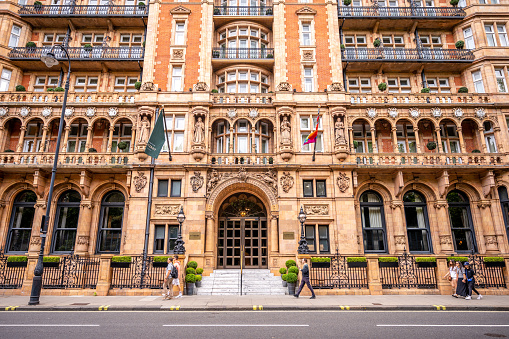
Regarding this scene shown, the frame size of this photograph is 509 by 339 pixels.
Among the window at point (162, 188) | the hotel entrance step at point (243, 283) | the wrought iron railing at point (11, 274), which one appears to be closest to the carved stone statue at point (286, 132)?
the window at point (162, 188)

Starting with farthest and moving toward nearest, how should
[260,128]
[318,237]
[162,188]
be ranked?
[260,128] → [162,188] → [318,237]

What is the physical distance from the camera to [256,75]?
2406 centimetres

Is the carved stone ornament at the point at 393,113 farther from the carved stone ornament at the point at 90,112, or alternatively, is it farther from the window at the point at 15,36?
the window at the point at 15,36

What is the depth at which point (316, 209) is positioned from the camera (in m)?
20.2

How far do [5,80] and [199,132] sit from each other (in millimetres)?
17041

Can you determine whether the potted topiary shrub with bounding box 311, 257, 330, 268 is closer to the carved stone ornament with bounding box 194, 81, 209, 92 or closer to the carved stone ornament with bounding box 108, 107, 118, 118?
the carved stone ornament with bounding box 194, 81, 209, 92

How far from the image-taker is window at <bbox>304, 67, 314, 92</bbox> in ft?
75.6

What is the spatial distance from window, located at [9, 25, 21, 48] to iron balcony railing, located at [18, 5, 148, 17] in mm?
1304

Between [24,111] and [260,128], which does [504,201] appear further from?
[24,111]

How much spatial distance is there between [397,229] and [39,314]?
68.4 feet

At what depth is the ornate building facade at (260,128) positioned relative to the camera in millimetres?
20359

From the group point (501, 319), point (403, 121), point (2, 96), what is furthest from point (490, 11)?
point (2, 96)

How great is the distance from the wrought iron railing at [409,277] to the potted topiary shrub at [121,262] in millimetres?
14377

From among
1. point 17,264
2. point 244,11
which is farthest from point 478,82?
point 17,264
